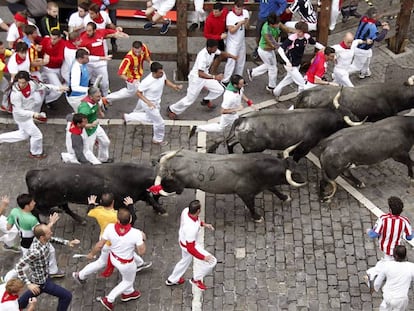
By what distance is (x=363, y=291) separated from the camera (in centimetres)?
1169

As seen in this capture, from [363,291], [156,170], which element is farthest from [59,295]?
[363,291]

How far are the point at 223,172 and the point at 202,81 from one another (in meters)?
3.05

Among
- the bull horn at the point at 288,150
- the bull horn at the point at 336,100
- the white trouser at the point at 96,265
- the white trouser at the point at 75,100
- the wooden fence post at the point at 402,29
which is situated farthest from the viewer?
the wooden fence post at the point at 402,29

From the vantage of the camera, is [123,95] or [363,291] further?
[123,95]

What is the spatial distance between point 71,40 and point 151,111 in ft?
7.66

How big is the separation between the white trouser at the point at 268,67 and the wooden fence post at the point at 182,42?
158cm

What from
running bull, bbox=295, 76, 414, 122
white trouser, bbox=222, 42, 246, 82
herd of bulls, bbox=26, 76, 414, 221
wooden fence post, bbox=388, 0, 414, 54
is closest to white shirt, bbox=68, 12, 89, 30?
white trouser, bbox=222, 42, 246, 82

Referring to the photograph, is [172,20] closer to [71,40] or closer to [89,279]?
[71,40]

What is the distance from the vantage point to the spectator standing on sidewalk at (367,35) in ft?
51.6

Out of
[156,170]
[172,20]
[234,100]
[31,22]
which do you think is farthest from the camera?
[172,20]

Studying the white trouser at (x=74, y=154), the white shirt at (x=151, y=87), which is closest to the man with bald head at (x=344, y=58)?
the white shirt at (x=151, y=87)

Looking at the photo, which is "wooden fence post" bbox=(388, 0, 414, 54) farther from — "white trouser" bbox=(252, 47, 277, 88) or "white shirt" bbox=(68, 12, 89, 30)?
"white shirt" bbox=(68, 12, 89, 30)

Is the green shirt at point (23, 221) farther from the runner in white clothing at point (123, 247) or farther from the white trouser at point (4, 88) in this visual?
the white trouser at point (4, 88)

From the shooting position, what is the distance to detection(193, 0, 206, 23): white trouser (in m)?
15.7
